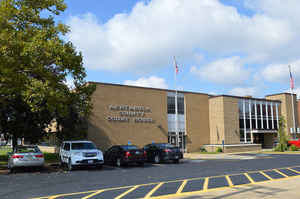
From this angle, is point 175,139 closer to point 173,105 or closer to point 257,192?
point 173,105

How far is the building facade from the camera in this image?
30.3 m

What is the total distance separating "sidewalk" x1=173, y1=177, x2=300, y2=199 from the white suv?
9.47 m

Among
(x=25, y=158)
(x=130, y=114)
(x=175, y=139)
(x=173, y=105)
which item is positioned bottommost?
(x=25, y=158)

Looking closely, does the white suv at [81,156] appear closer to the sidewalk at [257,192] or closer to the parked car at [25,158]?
the parked car at [25,158]

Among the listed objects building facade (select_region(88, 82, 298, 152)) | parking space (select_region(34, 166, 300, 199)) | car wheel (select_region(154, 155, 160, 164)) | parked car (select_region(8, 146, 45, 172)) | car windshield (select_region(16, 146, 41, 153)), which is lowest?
car wheel (select_region(154, 155, 160, 164))

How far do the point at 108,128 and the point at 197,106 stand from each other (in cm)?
1282

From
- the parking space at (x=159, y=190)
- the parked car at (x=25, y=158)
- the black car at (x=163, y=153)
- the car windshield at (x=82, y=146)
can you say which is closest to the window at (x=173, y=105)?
the black car at (x=163, y=153)

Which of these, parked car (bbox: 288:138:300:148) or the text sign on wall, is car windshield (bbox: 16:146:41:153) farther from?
parked car (bbox: 288:138:300:148)

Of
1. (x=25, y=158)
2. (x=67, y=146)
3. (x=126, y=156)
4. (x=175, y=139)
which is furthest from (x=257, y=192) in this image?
(x=175, y=139)

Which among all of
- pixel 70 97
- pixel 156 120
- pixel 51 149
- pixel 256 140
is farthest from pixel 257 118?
pixel 70 97

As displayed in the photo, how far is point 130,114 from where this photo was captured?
104ft

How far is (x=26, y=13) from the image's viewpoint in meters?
16.9

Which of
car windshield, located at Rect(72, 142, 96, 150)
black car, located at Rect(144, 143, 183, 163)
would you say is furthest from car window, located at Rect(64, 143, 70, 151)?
black car, located at Rect(144, 143, 183, 163)

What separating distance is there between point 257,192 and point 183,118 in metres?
27.3
